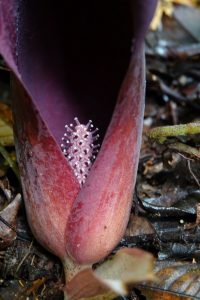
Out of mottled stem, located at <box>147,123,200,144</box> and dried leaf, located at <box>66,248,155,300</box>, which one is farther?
mottled stem, located at <box>147,123,200,144</box>

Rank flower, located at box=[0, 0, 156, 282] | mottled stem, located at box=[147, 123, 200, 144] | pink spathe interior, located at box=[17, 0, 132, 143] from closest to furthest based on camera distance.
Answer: flower, located at box=[0, 0, 156, 282], pink spathe interior, located at box=[17, 0, 132, 143], mottled stem, located at box=[147, 123, 200, 144]

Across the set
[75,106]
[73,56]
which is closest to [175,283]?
[75,106]

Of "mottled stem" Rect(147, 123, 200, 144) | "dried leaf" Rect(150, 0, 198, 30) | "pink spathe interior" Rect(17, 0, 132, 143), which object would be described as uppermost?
"pink spathe interior" Rect(17, 0, 132, 143)

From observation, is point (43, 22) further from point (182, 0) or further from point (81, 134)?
point (182, 0)

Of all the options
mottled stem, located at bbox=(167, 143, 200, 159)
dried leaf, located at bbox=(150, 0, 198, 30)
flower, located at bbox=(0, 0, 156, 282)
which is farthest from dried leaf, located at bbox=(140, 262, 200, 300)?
dried leaf, located at bbox=(150, 0, 198, 30)

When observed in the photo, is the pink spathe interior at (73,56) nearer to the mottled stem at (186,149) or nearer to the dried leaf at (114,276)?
the mottled stem at (186,149)

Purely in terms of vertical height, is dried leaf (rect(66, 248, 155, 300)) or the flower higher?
the flower

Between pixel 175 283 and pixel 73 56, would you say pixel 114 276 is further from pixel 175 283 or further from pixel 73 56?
pixel 73 56

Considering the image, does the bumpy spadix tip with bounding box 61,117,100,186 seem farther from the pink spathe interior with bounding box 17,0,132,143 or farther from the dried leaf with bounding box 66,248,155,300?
the dried leaf with bounding box 66,248,155,300

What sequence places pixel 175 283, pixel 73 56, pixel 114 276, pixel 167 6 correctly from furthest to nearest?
pixel 167 6 < pixel 73 56 < pixel 175 283 < pixel 114 276

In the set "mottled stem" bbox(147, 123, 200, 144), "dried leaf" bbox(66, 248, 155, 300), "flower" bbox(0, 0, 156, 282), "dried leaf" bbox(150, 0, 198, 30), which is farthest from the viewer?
"dried leaf" bbox(150, 0, 198, 30)
